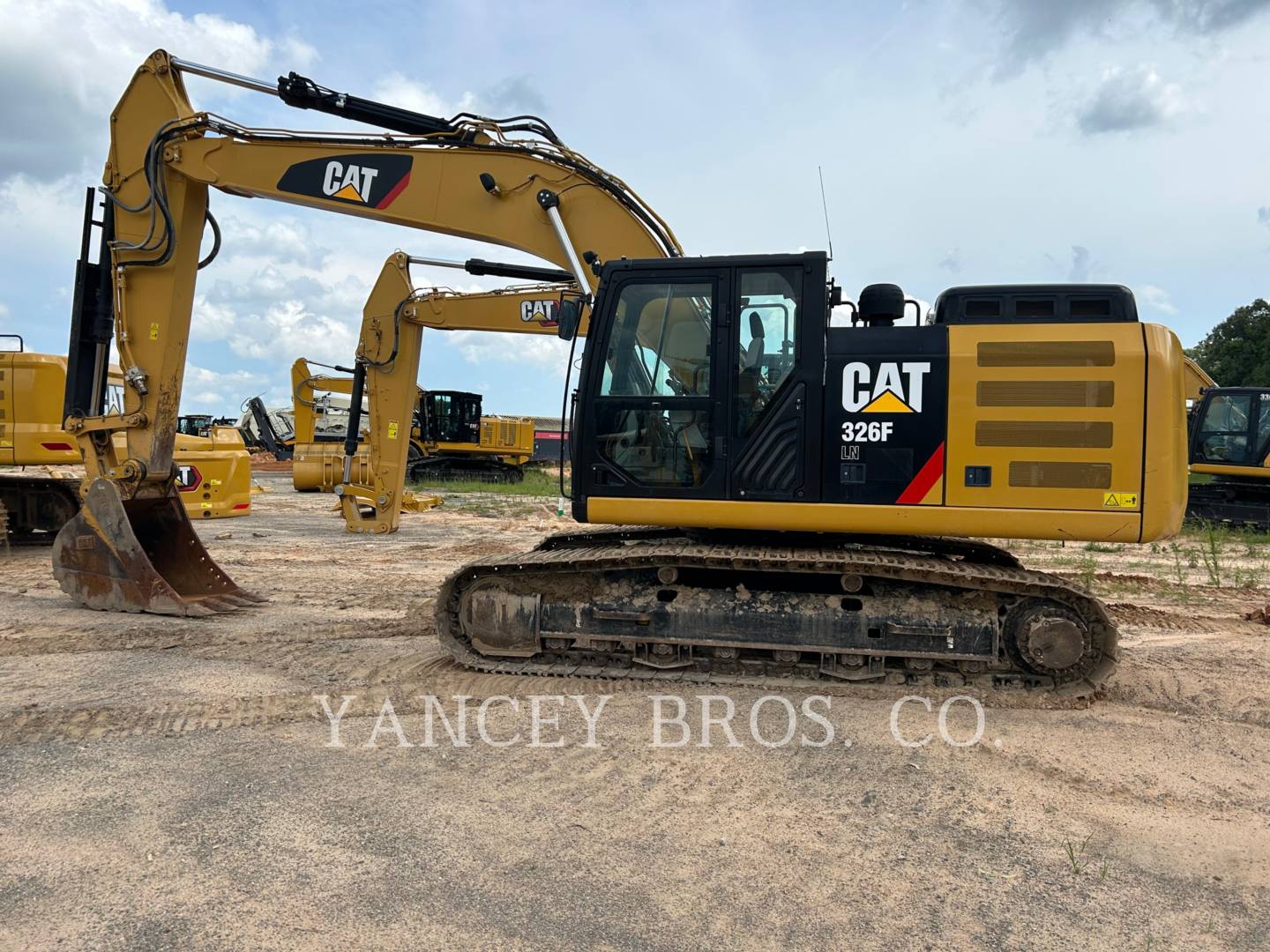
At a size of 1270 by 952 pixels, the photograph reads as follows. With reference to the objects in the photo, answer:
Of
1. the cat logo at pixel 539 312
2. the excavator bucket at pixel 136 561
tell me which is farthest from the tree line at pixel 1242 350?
the excavator bucket at pixel 136 561

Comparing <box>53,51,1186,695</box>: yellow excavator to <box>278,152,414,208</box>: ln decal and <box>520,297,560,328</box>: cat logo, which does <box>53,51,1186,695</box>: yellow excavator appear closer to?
<box>278,152,414,208</box>: ln decal

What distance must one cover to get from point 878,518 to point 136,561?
18.9 ft

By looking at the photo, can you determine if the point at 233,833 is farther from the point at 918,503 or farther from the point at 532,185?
the point at 532,185

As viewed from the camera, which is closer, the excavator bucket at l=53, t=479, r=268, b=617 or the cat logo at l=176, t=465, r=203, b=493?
the excavator bucket at l=53, t=479, r=268, b=617

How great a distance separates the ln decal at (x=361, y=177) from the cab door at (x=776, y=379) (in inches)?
131

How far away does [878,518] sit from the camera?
475cm

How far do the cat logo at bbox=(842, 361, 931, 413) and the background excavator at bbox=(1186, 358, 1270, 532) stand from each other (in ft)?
41.9

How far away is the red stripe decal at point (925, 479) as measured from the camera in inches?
185

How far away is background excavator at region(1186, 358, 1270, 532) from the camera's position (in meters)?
14.7

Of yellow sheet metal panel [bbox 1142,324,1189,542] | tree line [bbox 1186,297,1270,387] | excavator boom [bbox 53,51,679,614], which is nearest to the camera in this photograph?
yellow sheet metal panel [bbox 1142,324,1189,542]

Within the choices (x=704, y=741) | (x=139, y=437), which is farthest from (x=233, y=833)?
(x=139, y=437)

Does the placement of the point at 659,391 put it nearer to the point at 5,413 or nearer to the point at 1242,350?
the point at 5,413

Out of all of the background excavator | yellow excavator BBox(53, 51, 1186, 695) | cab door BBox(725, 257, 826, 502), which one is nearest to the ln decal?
yellow excavator BBox(53, 51, 1186, 695)

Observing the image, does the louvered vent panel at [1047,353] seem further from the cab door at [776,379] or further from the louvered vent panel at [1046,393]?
the cab door at [776,379]
